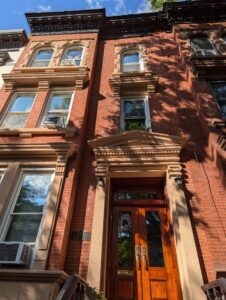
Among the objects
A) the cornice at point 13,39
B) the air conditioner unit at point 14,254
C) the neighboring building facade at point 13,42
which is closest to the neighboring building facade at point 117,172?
the air conditioner unit at point 14,254

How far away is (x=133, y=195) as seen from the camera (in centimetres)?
675

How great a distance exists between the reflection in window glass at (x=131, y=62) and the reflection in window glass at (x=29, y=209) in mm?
5925

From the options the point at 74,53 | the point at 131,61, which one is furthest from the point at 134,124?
the point at 74,53

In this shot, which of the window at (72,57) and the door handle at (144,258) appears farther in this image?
the window at (72,57)

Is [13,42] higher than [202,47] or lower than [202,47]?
higher

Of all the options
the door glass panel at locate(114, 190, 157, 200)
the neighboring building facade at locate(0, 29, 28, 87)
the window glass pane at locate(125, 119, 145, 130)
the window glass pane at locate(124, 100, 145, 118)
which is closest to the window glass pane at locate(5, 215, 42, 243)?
the door glass panel at locate(114, 190, 157, 200)

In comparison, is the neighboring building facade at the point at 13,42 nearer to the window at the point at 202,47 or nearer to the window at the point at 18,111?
the window at the point at 18,111

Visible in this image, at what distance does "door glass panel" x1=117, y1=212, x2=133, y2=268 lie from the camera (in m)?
5.60

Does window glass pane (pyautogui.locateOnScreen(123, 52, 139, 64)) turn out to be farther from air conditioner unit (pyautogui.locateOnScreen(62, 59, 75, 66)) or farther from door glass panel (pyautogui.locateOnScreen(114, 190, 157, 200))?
door glass panel (pyautogui.locateOnScreen(114, 190, 157, 200))

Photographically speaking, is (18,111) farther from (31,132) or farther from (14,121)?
(31,132)

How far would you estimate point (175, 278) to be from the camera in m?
5.21

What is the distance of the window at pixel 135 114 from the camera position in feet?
26.0

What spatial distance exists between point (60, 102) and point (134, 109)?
2526 mm

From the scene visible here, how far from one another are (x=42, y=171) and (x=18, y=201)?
936 millimetres
